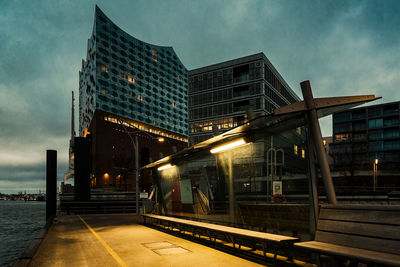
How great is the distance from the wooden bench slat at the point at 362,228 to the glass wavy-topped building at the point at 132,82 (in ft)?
277

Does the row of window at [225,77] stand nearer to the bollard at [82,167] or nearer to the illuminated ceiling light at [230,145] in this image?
the bollard at [82,167]

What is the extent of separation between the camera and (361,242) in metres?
4.84

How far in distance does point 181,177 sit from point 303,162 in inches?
321

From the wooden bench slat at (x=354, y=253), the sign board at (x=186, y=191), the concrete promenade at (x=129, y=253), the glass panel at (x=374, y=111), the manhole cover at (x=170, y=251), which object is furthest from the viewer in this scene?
the glass panel at (x=374, y=111)

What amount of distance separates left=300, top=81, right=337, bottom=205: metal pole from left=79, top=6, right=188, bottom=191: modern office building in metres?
62.4

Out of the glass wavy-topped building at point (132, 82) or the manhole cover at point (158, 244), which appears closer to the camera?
the manhole cover at point (158, 244)

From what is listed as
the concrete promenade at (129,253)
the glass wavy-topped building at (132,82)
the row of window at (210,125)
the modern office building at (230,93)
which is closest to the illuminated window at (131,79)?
the glass wavy-topped building at (132,82)

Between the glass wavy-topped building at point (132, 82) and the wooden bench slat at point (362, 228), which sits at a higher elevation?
the glass wavy-topped building at point (132, 82)

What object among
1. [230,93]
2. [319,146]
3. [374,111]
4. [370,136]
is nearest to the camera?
[319,146]

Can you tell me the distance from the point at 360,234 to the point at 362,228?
97mm

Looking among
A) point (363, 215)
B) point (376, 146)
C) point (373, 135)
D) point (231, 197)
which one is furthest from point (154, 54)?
point (363, 215)

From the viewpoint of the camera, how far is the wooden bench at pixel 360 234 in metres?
4.40

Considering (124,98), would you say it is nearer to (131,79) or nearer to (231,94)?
(131,79)

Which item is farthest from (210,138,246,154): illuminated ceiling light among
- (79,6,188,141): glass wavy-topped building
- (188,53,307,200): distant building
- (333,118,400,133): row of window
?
(79,6,188,141): glass wavy-topped building
